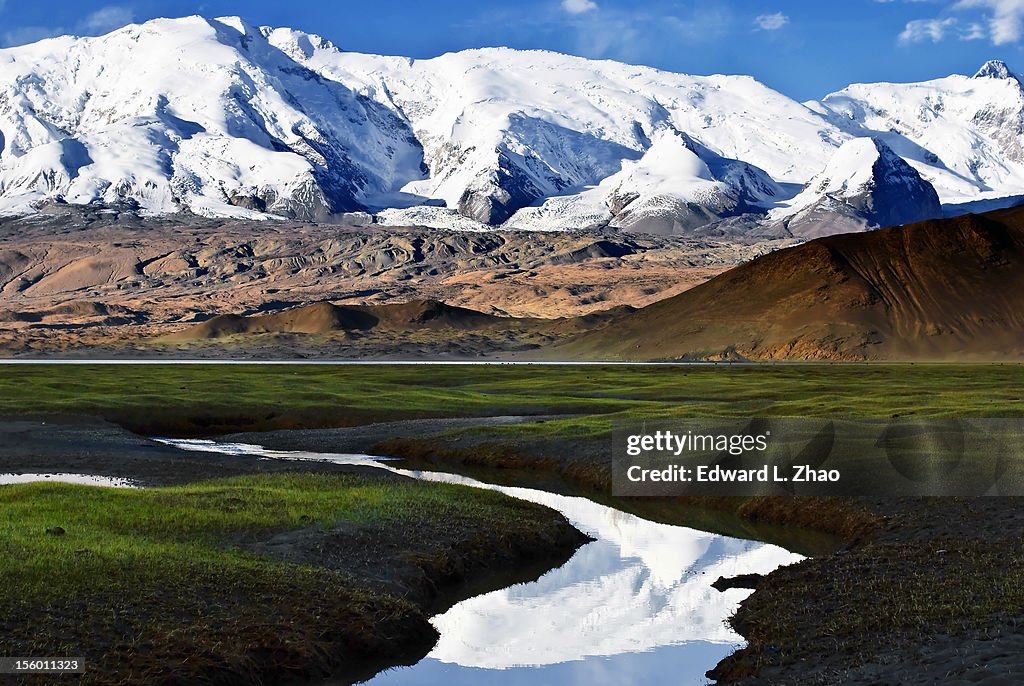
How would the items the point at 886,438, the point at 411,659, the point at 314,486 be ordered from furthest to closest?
the point at 886,438, the point at 314,486, the point at 411,659

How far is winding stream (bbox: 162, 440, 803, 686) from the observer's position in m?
25.0

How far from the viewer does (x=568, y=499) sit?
4856 centimetres

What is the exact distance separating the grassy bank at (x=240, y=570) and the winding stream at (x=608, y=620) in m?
1.18

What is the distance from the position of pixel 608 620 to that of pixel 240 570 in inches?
346

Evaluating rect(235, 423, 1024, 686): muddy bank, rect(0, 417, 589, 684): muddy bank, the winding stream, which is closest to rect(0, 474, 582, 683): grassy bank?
rect(0, 417, 589, 684): muddy bank

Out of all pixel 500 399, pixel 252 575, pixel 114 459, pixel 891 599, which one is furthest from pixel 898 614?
pixel 500 399

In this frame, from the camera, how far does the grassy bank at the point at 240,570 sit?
73.8 feet

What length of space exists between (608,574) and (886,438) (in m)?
22.3

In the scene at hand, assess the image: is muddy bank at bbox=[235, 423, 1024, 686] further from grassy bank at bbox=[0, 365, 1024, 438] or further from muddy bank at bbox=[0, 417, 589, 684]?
grassy bank at bbox=[0, 365, 1024, 438]

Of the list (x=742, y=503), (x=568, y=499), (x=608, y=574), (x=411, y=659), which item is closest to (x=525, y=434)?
(x=568, y=499)

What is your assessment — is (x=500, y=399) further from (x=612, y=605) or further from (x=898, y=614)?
(x=898, y=614)

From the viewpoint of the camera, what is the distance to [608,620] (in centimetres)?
2897

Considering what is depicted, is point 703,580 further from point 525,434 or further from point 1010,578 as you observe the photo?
point 525,434

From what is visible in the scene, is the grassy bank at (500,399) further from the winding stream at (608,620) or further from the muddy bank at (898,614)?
the muddy bank at (898,614)
